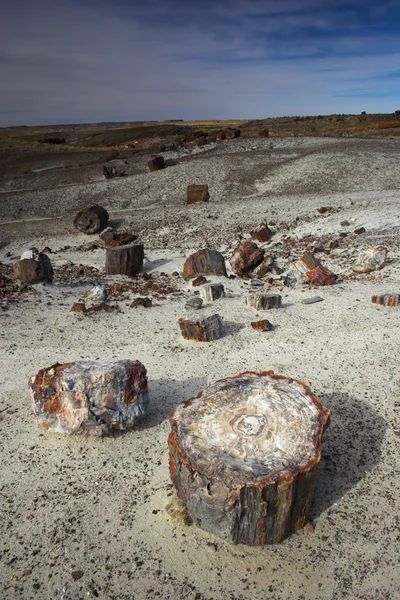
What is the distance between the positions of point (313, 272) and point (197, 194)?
852 cm

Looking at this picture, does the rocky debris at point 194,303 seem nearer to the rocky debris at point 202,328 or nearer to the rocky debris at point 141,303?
the rocky debris at point 141,303

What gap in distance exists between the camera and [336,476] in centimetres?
357

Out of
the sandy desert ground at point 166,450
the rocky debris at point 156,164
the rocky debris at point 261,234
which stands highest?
the rocky debris at point 156,164

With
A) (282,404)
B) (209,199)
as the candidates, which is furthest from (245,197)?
(282,404)

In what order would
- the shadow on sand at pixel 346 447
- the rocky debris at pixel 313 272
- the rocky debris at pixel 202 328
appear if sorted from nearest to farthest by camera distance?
→ the shadow on sand at pixel 346 447 → the rocky debris at pixel 202 328 → the rocky debris at pixel 313 272

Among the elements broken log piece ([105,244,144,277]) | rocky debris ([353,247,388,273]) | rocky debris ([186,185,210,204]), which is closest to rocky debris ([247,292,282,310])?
rocky debris ([353,247,388,273])

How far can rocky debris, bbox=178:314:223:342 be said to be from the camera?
5.72 metres

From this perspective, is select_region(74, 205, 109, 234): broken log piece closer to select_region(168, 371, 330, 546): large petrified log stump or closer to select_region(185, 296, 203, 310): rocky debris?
select_region(185, 296, 203, 310): rocky debris

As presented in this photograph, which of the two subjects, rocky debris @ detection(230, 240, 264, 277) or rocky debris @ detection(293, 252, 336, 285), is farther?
rocky debris @ detection(230, 240, 264, 277)

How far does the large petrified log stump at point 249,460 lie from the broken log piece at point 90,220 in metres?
10.6

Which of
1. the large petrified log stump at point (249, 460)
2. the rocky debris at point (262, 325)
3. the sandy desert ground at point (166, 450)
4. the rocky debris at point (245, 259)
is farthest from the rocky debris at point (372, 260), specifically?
the large petrified log stump at point (249, 460)

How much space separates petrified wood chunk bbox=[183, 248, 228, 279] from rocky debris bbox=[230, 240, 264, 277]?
0.88 feet

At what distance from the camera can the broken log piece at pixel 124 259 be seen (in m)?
9.04

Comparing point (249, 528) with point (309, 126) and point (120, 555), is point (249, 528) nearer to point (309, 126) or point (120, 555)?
point (120, 555)
